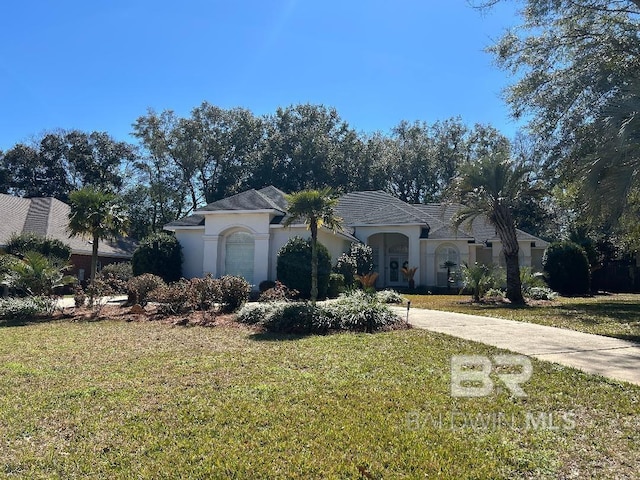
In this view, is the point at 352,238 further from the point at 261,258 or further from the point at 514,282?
the point at 514,282

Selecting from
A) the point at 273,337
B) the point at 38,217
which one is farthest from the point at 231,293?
the point at 38,217

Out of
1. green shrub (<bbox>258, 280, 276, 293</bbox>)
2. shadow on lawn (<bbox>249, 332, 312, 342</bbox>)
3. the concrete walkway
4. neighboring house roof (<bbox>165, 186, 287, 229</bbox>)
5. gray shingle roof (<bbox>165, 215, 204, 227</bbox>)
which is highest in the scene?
neighboring house roof (<bbox>165, 186, 287, 229</bbox>)

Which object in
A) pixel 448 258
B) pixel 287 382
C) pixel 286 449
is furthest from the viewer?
pixel 448 258

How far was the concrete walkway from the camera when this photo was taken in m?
7.20

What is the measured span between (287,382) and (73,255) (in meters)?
25.1

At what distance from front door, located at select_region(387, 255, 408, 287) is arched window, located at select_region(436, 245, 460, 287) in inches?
98.9

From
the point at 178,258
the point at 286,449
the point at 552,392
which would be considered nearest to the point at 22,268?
the point at 178,258

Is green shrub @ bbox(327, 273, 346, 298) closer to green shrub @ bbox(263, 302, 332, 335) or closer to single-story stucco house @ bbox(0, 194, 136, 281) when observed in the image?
green shrub @ bbox(263, 302, 332, 335)

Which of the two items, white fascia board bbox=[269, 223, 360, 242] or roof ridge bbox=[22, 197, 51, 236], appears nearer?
white fascia board bbox=[269, 223, 360, 242]

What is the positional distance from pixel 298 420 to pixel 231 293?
9.30 meters

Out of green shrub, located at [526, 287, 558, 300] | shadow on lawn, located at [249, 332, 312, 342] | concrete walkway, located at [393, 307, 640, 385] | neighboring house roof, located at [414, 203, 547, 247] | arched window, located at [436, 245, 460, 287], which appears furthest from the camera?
arched window, located at [436, 245, 460, 287]

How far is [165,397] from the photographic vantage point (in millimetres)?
5664

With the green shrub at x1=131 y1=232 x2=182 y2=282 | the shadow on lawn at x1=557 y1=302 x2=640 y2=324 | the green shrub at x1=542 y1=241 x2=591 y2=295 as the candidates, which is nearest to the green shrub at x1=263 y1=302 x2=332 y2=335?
the shadow on lawn at x1=557 y1=302 x2=640 y2=324

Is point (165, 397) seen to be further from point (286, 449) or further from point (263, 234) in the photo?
point (263, 234)
